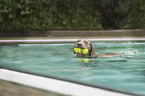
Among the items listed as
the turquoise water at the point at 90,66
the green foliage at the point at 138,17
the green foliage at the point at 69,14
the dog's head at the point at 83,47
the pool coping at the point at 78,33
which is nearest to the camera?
the turquoise water at the point at 90,66

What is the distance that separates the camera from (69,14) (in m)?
22.1

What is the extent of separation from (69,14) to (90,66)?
12989mm

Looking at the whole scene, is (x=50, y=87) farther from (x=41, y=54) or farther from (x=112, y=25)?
(x=112, y=25)

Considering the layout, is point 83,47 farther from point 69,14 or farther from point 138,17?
point 138,17

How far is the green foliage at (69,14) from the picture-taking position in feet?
67.4

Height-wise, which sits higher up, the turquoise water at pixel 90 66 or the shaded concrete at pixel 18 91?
the shaded concrete at pixel 18 91

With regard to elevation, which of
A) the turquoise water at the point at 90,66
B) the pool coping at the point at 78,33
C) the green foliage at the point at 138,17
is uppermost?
the green foliage at the point at 138,17

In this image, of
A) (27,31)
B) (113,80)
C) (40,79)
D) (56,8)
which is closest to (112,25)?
(56,8)

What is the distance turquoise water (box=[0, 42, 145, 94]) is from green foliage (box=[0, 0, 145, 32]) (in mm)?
6435

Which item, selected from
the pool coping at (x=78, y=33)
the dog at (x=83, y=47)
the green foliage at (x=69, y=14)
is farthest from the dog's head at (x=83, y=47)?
the green foliage at (x=69, y=14)

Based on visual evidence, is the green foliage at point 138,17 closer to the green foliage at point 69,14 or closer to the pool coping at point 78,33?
the green foliage at point 69,14

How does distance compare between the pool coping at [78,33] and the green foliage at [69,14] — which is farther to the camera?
the green foliage at [69,14]

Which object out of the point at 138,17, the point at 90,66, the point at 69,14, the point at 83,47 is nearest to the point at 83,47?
the point at 83,47

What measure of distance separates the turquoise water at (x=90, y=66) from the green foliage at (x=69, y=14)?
6.44 m
